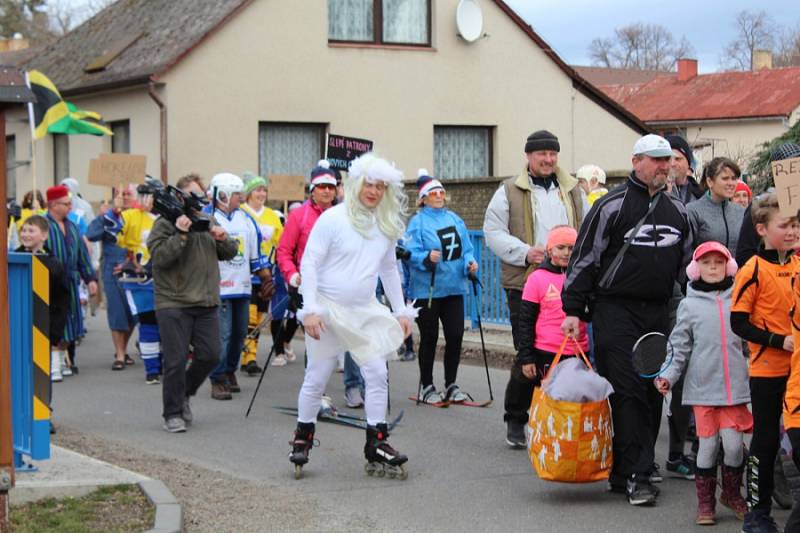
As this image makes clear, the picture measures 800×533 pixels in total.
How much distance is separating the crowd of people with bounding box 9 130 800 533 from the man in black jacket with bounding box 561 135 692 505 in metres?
0.01

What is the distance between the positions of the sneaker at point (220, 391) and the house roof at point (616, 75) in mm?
55876

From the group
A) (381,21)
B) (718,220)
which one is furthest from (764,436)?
(381,21)

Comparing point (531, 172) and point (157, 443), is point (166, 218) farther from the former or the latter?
point (531, 172)

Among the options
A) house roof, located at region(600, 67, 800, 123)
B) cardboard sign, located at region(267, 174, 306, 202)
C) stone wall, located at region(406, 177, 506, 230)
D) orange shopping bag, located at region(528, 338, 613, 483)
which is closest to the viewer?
orange shopping bag, located at region(528, 338, 613, 483)

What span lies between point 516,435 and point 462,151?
18640mm

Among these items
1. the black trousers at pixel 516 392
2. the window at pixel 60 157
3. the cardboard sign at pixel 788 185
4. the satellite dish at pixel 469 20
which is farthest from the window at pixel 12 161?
the cardboard sign at pixel 788 185

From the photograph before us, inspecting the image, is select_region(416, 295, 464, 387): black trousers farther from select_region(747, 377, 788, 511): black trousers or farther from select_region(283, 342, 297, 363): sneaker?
select_region(747, 377, 788, 511): black trousers

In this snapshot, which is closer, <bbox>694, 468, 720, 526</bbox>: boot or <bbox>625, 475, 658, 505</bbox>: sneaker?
<bbox>694, 468, 720, 526</bbox>: boot

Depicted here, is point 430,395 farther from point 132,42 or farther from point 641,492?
point 132,42

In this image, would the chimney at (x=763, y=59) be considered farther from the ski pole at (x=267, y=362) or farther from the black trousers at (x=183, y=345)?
the black trousers at (x=183, y=345)

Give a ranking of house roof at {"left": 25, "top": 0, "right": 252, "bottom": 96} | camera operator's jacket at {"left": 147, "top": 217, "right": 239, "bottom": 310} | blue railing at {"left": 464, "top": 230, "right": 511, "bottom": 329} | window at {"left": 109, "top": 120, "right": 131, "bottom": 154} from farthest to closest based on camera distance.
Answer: window at {"left": 109, "top": 120, "right": 131, "bottom": 154}, house roof at {"left": 25, "top": 0, "right": 252, "bottom": 96}, blue railing at {"left": 464, "top": 230, "right": 511, "bottom": 329}, camera operator's jacket at {"left": 147, "top": 217, "right": 239, "bottom": 310}

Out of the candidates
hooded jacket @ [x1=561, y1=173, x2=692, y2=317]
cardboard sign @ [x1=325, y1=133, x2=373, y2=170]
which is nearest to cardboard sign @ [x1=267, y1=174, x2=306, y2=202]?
cardboard sign @ [x1=325, y1=133, x2=373, y2=170]

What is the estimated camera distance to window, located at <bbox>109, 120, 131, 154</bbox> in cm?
2617

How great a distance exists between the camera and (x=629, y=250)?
7.49m
